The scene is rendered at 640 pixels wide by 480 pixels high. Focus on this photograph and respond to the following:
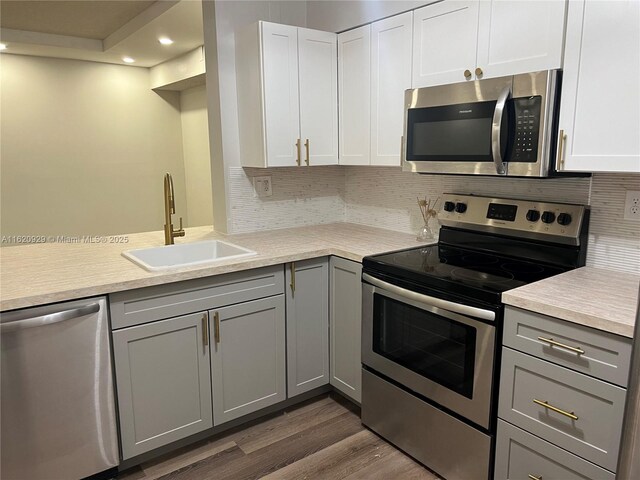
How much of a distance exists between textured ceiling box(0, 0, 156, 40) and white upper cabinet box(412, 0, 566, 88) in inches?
86.1

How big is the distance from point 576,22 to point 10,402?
2.39 meters

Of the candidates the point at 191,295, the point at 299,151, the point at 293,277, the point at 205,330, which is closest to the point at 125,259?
the point at 191,295

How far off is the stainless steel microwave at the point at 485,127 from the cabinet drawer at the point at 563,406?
73cm

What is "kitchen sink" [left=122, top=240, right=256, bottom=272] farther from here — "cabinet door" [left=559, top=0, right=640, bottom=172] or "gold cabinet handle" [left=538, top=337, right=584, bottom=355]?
"cabinet door" [left=559, top=0, right=640, bottom=172]

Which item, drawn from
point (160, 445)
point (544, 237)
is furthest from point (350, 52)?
point (160, 445)

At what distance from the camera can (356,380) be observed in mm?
2344

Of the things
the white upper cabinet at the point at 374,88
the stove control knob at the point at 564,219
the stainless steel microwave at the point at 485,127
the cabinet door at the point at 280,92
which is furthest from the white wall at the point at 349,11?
the stove control knob at the point at 564,219

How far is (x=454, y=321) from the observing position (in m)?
1.77

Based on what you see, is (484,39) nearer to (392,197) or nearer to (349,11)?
(349,11)

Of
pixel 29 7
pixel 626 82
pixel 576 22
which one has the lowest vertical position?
pixel 626 82

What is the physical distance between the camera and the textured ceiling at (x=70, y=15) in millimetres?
3314

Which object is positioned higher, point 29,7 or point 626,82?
point 29,7

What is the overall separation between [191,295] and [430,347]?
3.38ft

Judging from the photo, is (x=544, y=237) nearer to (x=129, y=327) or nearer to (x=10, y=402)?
(x=129, y=327)
